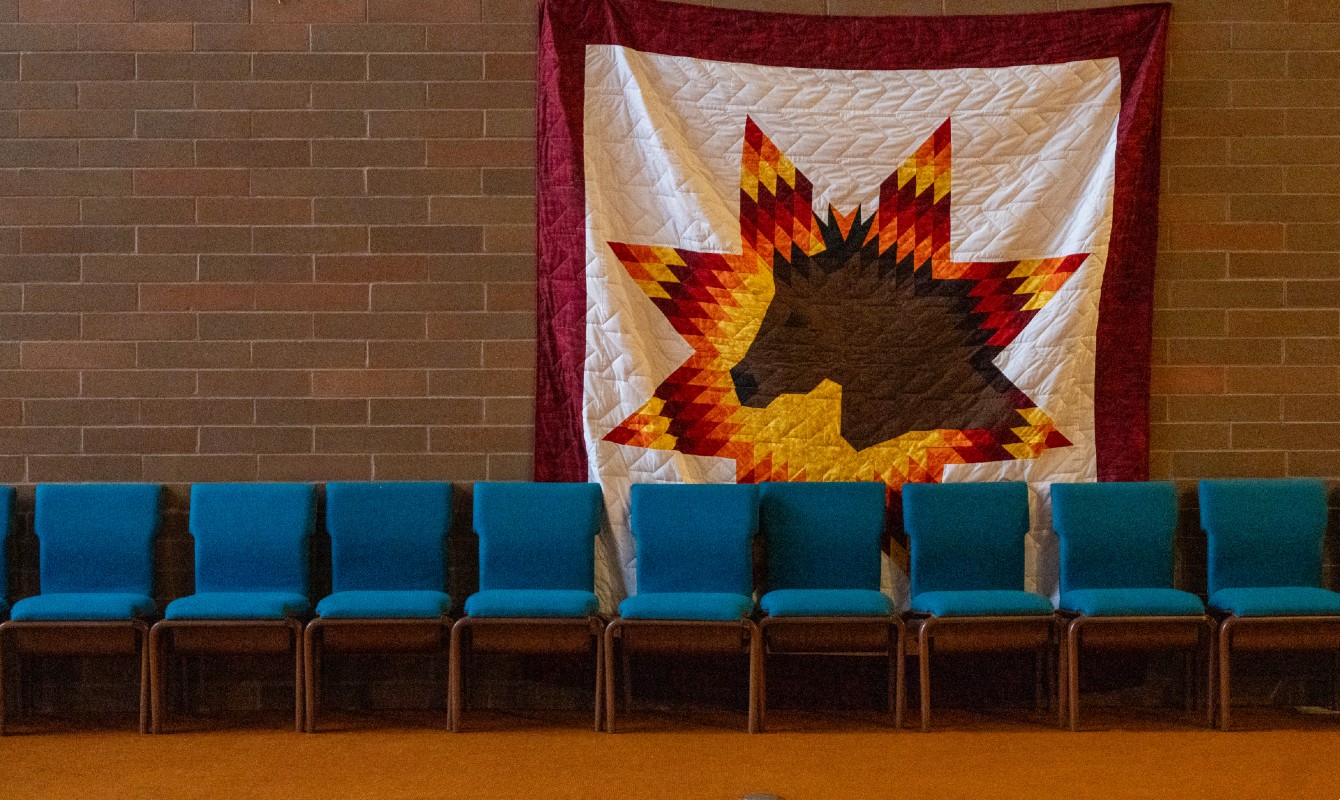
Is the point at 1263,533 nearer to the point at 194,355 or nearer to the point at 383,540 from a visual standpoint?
the point at 383,540

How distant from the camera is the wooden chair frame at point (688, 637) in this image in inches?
149

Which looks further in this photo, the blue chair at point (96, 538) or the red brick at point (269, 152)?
the red brick at point (269, 152)

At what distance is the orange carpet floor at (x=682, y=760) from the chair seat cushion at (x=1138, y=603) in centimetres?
41

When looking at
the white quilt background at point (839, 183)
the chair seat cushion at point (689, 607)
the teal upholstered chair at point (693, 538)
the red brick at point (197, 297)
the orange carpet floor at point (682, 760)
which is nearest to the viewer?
the orange carpet floor at point (682, 760)

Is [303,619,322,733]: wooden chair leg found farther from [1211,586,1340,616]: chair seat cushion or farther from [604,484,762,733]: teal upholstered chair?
[1211,586,1340,616]: chair seat cushion

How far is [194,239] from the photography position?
4426 millimetres

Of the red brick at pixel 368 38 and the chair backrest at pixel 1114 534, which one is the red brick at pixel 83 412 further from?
the chair backrest at pixel 1114 534

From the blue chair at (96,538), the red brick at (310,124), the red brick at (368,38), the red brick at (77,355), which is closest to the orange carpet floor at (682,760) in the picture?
the blue chair at (96,538)

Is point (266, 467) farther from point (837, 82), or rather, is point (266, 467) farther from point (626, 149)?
point (837, 82)

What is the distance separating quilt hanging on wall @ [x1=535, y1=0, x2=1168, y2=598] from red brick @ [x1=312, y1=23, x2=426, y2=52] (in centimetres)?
52

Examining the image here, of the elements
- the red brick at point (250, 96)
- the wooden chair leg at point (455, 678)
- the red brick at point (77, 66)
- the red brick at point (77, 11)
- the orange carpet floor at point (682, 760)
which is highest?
the red brick at point (77, 11)

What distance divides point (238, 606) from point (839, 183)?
8.71ft

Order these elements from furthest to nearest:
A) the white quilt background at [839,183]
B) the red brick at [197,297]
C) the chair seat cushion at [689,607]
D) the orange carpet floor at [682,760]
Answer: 1. the red brick at [197,297]
2. the white quilt background at [839,183]
3. the chair seat cushion at [689,607]
4. the orange carpet floor at [682,760]

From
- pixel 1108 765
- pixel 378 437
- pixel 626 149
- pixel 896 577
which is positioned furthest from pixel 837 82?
pixel 1108 765
